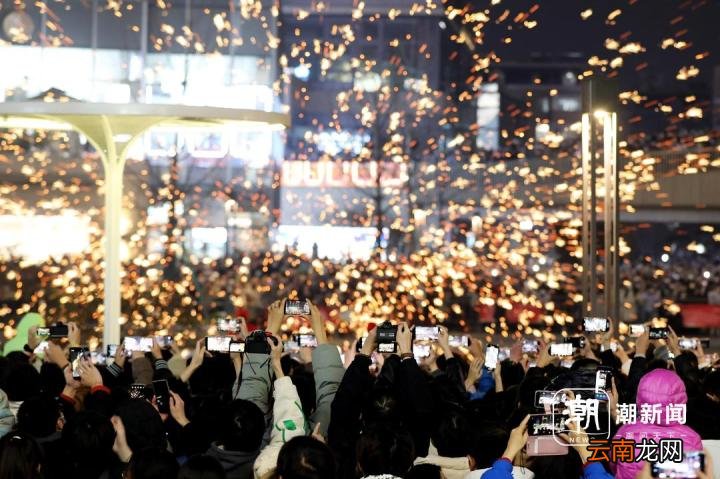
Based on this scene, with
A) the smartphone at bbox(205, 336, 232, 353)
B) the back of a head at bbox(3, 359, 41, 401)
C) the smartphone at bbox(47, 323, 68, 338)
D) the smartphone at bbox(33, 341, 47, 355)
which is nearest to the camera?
the back of a head at bbox(3, 359, 41, 401)

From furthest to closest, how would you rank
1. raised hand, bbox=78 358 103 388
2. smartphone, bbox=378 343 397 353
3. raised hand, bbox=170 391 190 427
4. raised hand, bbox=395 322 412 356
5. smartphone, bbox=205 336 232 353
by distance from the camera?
smartphone, bbox=205 336 232 353 < raised hand, bbox=78 358 103 388 < smartphone, bbox=378 343 397 353 < raised hand, bbox=395 322 412 356 < raised hand, bbox=170 391 190 427

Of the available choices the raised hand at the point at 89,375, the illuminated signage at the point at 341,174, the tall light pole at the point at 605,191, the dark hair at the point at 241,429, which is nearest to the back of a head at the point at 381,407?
the dark hair at the point at 241,429

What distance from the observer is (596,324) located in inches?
344

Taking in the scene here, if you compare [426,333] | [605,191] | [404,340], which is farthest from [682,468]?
[605,191]

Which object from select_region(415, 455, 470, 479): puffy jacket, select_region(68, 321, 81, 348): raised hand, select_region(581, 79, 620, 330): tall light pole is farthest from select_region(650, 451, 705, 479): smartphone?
select_region(581, 79, 620, 330): tall light pole

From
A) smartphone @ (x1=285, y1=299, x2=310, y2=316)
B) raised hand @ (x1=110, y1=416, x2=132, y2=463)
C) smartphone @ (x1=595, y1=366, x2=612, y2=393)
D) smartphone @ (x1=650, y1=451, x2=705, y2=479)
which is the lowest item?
raised hand @ (x1=110, y1=416, x2=132, y2=463)

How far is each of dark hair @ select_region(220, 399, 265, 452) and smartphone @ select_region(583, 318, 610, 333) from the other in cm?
385

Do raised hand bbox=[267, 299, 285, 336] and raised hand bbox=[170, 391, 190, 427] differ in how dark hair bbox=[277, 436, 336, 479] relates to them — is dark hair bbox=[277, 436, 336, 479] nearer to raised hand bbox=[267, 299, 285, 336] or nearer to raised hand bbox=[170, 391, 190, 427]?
raised hand bbox=[170, 391, 190, 427]

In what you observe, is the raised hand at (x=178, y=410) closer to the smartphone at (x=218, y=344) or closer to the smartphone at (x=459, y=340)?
the smartphone at (x=218, y=344)

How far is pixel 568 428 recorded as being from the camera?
509 cm

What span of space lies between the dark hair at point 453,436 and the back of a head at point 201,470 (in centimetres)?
153

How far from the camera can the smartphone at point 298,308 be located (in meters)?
7.25

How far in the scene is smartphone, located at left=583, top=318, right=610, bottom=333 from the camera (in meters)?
8.71

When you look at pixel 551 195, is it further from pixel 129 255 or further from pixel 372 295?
pixel 129 255
